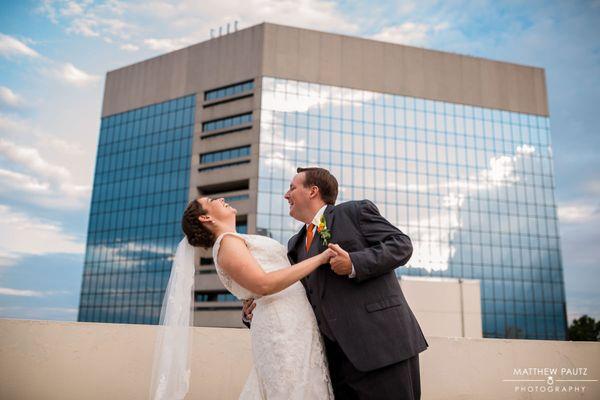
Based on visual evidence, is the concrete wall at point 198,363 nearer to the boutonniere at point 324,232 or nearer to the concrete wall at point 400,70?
the boutonniere at point 324,232

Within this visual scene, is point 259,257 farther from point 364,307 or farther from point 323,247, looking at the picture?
point 364,307

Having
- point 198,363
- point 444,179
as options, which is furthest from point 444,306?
point 444,179

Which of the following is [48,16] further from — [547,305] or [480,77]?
[547,305]

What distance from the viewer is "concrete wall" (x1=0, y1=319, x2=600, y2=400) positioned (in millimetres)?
4559

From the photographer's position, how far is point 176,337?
3.78 meters

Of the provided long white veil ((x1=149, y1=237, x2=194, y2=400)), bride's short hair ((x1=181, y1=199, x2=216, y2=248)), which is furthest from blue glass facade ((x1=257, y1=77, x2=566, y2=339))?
bride's short hair ((x1=181, y1=199, x2=216, y2=248))

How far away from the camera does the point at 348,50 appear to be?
49.5 meters

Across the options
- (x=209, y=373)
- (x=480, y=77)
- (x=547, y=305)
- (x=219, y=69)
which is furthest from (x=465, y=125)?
(x=209, y=373)

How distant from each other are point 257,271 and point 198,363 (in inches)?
98.5

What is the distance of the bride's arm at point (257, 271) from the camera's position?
2.82 m

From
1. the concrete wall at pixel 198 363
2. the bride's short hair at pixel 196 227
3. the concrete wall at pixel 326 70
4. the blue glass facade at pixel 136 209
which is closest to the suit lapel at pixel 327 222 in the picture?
the bride's short hair at pixel 196 227

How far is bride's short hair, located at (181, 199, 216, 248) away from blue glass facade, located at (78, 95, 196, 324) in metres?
46.1

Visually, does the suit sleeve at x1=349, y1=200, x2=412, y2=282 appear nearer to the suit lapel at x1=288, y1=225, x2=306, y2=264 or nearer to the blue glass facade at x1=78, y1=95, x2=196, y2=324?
the suit lapel at x1=288, y1=225, x2=306, y2=264

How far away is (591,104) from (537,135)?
29.6ft
